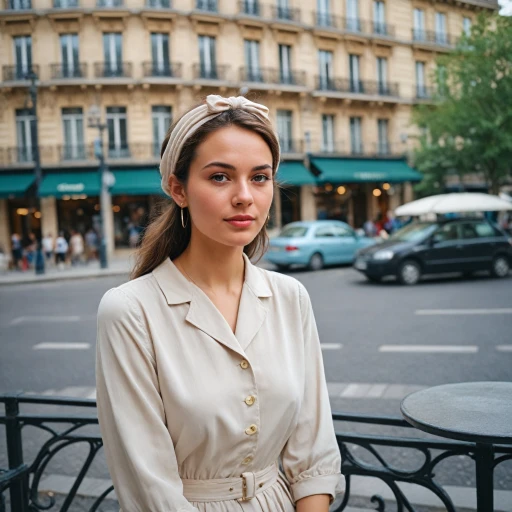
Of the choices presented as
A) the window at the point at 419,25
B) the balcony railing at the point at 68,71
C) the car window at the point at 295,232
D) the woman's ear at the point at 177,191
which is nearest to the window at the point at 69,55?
the balcony railing at the point at 68,71

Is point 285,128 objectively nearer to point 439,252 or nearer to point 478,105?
point 478,105

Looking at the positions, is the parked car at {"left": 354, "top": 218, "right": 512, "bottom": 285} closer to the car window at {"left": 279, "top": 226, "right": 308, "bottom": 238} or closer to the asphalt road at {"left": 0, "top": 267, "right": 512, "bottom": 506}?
the asphalt road at {"left": 0, "top": 267, "right": 512, "bottom": 506}

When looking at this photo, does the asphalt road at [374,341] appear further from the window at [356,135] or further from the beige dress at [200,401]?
the window at [356,135]

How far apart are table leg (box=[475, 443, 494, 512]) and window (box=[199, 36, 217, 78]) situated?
2708 cm

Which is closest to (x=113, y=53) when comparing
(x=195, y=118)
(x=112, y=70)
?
(x=112, y=70)

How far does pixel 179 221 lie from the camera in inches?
74.7

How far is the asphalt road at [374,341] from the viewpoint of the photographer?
238 inches

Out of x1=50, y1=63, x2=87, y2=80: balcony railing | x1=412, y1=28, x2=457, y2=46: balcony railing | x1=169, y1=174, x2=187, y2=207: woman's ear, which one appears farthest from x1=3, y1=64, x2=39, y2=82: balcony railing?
x1=169, y1=174, x2=187, y2=207: woman's ear

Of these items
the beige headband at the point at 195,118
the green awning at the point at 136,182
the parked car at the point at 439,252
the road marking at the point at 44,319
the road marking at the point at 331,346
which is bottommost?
the road marking at the point at 331,346

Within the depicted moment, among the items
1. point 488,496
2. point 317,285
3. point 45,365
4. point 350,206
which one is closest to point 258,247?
point 488,496

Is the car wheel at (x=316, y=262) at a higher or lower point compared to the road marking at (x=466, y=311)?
higher

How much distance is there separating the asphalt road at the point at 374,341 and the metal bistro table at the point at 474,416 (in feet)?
5.58

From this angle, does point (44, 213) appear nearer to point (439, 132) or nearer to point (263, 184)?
point (439, 132)

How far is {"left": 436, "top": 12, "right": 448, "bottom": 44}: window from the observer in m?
33.9
